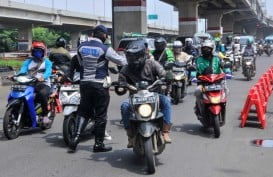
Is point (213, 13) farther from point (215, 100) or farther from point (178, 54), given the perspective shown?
point (215, 100)

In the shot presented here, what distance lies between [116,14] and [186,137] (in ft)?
83.7

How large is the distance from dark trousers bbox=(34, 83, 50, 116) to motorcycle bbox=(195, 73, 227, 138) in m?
2.78

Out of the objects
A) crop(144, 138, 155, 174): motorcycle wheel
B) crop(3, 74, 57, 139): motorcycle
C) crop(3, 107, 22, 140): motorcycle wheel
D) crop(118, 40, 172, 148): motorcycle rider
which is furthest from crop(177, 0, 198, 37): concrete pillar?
crop(144, 138, 155, 174): motorcycle wheel

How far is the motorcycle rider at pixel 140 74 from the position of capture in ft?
23.4

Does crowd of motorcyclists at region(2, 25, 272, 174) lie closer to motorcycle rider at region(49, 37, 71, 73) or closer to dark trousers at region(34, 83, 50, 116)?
dark trousers at region(34, 83, 50, 116)

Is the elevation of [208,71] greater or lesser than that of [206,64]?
lesser

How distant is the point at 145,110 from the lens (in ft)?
21.8

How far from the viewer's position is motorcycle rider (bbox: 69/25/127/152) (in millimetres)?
7629

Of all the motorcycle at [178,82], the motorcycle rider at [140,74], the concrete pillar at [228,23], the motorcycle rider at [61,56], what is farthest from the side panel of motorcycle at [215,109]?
the concrete pillar at [228,23]

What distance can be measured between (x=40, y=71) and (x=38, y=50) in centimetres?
39

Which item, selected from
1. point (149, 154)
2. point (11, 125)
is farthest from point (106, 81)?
point (11, 125)

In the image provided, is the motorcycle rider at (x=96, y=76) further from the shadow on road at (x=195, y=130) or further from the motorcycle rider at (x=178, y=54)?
the motorcycle rider at (x=178, y=54)

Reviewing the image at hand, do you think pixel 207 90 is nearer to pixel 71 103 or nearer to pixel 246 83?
pixel 71 103

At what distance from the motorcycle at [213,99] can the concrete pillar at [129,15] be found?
24405 millimetres
